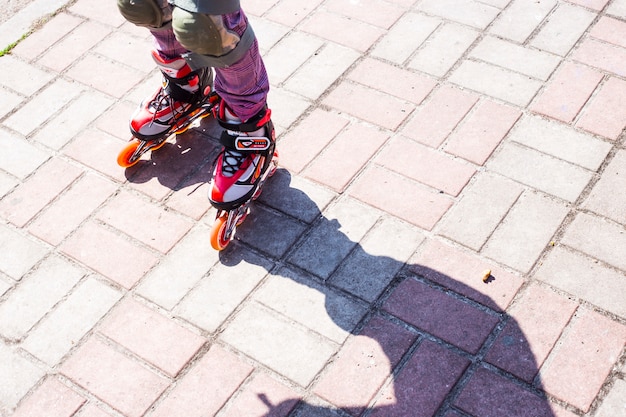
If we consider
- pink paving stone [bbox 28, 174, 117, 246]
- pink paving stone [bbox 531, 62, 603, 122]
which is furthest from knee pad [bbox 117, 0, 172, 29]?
pink paving stone [bbox 531, 62, 603, 122]

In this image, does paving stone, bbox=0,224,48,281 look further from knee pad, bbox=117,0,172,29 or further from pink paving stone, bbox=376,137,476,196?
pink paving stone, bbox=376,137,476,196

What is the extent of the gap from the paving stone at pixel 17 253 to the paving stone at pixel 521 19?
2.53m

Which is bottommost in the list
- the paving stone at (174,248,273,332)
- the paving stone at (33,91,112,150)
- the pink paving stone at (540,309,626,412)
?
the pink paving stone at (540,309,626,412)

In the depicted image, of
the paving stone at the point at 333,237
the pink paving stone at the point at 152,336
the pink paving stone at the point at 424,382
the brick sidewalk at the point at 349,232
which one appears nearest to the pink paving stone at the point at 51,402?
the brick sidewalk at the point at 349,232

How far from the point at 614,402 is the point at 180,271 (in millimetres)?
1701

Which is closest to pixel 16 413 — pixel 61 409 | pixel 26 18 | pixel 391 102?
pixel 61 409

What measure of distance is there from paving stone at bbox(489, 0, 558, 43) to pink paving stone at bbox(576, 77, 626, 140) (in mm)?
539

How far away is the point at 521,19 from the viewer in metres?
4.19

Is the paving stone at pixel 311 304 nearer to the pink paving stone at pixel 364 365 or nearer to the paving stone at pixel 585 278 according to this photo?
the pink paving stone at pixel 364 365

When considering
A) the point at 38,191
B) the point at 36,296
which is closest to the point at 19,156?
the point at 38,191

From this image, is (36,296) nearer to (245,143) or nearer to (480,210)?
(245,143)

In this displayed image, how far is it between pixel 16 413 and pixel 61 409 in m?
0.16

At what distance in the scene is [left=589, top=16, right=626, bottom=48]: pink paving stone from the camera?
4027 millimetres

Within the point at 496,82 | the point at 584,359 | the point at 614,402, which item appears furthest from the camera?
the point at 496,82
